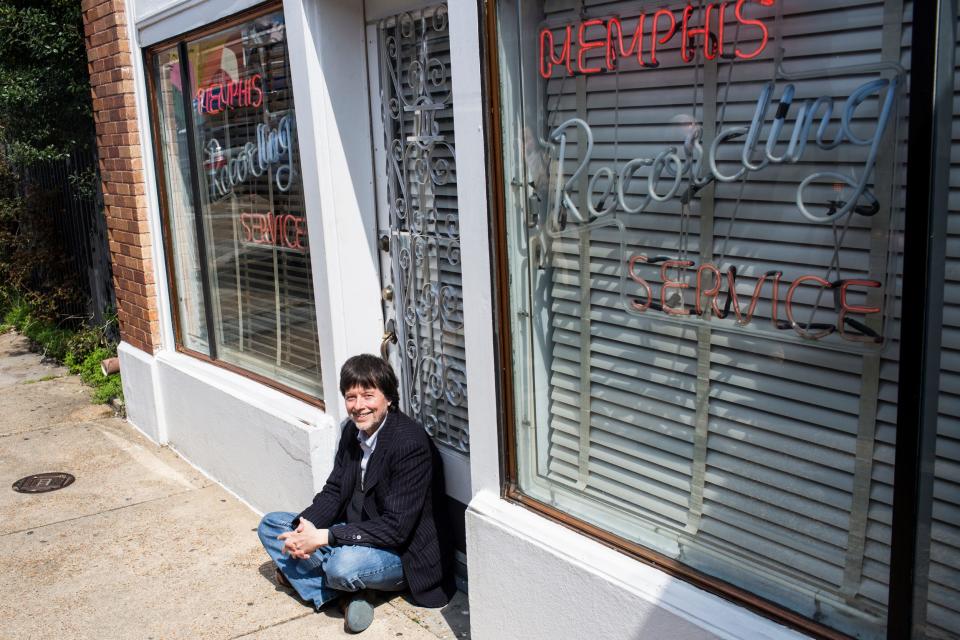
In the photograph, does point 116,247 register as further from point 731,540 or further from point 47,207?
point 731,540

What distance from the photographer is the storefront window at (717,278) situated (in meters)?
2.26

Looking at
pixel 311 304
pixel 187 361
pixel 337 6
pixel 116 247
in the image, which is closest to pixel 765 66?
pixel 337 6

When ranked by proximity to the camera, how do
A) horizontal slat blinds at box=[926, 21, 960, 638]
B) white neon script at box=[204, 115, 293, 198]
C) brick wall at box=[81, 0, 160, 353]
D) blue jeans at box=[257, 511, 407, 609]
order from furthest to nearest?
brick wall at box=[81, 0, 160, 353] < white neon script at box=[204, 115, 293, 198] < blue jeans at box=[257, 511, 407, 609] < horizontal slat blinds at box=[926, 21, 960, 638]

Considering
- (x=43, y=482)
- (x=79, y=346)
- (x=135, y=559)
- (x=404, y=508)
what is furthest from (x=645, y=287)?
(x=79, y=346)

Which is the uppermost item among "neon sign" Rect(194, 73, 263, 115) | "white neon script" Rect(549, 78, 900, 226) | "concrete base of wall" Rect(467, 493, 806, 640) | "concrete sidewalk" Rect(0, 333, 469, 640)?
"neon sign" Rect(194, 73, 263, 115)

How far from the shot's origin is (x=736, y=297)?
258 centimetres

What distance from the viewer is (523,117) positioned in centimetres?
314

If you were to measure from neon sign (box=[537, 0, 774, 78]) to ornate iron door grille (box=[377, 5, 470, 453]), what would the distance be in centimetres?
106

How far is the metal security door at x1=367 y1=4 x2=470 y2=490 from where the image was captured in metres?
4.05

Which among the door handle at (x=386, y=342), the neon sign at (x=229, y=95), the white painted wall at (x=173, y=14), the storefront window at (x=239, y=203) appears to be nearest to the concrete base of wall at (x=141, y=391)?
the storefront window at (x=239, y=203)

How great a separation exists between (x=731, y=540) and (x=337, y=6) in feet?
9.89

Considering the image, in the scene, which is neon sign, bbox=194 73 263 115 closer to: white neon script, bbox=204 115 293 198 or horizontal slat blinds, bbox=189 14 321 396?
horizontal slat blinds, bbox=189 14 321 396

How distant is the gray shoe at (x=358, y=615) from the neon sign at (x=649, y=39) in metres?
2.36

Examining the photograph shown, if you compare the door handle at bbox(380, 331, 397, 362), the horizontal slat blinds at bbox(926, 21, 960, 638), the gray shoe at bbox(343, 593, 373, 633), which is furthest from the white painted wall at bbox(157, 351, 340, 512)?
the horizontal slat blinds at bbox(926, 21, 960, 638)
